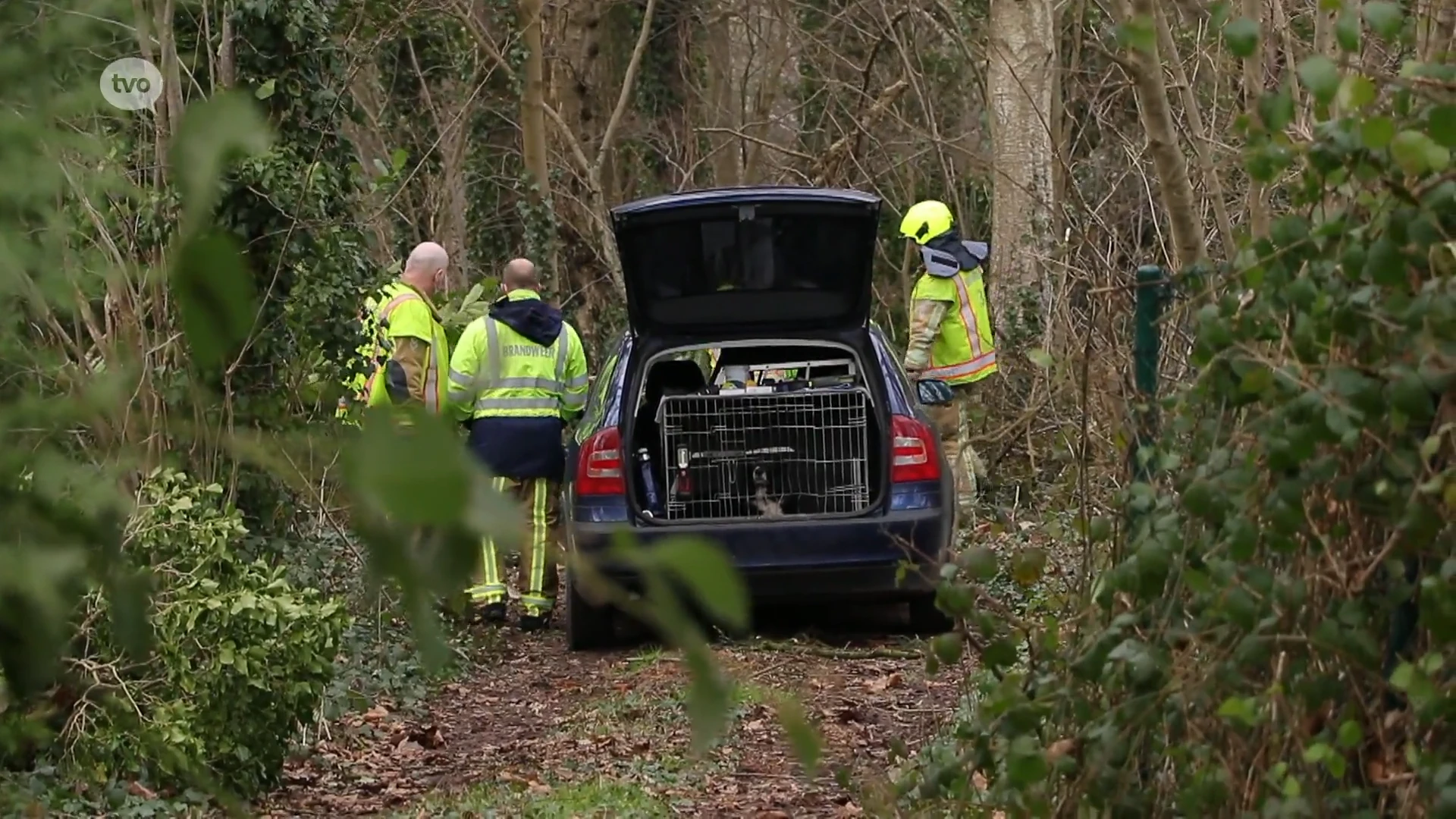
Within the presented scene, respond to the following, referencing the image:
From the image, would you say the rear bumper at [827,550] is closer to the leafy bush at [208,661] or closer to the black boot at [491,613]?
the black boot at [491,613]

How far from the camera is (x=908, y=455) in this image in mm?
9477

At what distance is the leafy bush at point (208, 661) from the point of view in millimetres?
6066

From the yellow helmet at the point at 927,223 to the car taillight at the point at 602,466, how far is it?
4.17 meters

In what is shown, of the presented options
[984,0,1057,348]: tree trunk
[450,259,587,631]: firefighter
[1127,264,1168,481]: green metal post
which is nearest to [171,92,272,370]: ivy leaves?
[1127,264,1168,481]: green metal post

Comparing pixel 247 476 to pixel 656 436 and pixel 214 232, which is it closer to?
pixel 656 436

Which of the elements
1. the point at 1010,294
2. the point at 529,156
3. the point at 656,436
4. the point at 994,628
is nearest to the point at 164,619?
the point at 994,628

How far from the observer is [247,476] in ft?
29.5

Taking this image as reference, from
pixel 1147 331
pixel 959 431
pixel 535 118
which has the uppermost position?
pixel 535 118

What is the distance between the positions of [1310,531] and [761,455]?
6491mm

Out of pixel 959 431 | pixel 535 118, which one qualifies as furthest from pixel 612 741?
pixel 535 118

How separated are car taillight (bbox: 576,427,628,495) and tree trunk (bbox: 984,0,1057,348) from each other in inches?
267

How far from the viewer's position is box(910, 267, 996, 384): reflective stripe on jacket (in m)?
13.2

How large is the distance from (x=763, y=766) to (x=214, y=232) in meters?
6.39

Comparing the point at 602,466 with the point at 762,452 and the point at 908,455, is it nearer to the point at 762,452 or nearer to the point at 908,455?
the point at 762,452
